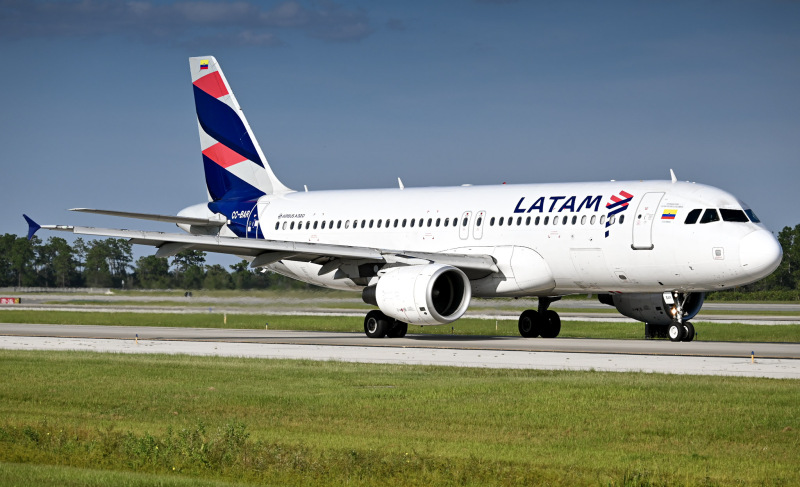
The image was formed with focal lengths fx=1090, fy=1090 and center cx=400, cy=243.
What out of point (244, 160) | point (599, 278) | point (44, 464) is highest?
point (244, 160)

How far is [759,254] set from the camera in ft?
86.3

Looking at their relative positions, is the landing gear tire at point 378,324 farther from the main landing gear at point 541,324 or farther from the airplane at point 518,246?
the main landing gear at point 541,324

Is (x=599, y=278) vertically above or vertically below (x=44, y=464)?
above

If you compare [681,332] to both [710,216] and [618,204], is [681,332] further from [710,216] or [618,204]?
[618,204]

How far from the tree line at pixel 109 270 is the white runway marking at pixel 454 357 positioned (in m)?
4.35

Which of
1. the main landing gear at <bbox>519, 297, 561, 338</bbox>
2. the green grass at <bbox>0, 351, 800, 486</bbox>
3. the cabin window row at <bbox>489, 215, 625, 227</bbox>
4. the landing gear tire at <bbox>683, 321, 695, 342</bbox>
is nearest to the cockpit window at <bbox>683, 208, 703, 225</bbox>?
the cabin window row at <bbox>489, 215, 625, 227</bbox>

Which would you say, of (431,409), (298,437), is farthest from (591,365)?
(298,437)

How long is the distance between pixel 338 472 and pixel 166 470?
1840 mm

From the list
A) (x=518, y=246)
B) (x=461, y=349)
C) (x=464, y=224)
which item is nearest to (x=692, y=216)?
(x=518, y=246)

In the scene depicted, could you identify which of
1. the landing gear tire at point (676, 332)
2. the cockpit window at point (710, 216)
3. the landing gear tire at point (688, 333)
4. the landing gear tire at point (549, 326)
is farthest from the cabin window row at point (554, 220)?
the landing gear tire at point (549, 326)

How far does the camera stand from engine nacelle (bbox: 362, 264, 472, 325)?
2800 cm

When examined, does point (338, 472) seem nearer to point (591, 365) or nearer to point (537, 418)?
point (537, 418)

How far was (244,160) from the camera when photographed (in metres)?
38.7

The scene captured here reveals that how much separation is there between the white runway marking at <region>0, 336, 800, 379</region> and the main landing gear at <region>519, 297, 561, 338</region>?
7263 millimetres
